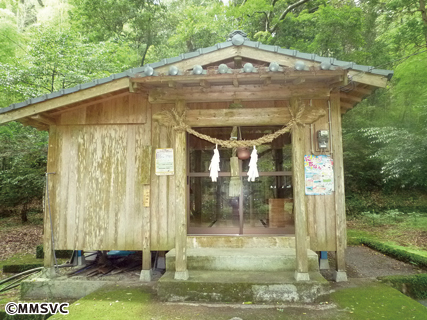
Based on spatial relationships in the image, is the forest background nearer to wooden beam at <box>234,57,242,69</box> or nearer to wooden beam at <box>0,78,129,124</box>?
wooden beam at <box>0,78,129,124</box>

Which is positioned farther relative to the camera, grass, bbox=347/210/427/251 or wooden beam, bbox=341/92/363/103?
grass, bbox=347/210/427/251

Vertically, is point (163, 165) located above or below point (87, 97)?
below

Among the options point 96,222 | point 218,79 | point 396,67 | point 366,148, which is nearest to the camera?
point 218,79

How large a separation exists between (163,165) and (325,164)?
3.26 meters

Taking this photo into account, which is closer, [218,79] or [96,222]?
[218,79]

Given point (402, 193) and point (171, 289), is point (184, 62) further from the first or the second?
point (402, 193)

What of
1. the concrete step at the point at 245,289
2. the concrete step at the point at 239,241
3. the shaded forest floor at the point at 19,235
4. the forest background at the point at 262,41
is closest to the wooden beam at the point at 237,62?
the concrete step at the point at 239,241

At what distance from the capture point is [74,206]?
18.4ft

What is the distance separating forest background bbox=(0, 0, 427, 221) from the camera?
10.4m

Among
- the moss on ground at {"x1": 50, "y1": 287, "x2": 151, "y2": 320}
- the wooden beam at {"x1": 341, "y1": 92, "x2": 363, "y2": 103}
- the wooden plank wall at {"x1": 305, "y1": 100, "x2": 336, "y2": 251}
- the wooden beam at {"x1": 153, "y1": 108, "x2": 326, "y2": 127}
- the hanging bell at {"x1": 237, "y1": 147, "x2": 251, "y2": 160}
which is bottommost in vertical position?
the moss on ground at {"x1": 50, "y1": 287, "x2": 151, "y2": 320}

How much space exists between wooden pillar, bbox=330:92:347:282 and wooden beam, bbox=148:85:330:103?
627 mm

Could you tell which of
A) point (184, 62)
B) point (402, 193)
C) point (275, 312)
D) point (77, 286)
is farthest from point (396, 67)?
point (77, 286)

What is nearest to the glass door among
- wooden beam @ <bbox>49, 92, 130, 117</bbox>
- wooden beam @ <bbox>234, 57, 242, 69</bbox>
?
wooden beam @ <bbox>234, 57, 242, 69</bbox>

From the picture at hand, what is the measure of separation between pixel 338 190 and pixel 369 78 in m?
2.14
